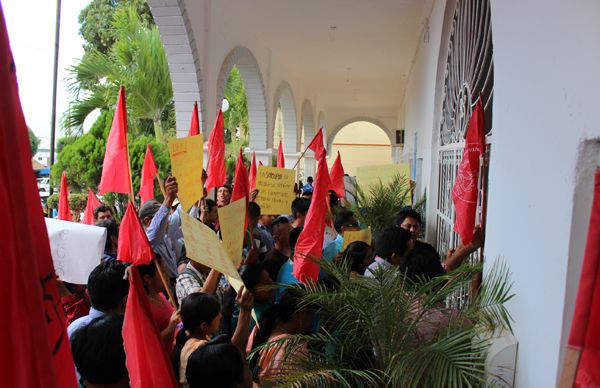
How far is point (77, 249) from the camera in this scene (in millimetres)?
2457

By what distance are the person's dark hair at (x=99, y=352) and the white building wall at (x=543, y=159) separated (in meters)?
1.42

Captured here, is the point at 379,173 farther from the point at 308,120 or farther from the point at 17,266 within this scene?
the point at 308,120

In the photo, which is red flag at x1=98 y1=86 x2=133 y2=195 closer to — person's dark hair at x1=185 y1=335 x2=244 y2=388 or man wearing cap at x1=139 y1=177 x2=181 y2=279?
man wearing cap at x1=139 y1=177 x2=181 y2=279

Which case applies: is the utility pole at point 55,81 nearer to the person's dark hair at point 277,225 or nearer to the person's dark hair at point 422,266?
the person's dark hair at point 277,225

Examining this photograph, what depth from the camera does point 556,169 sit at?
1.48m

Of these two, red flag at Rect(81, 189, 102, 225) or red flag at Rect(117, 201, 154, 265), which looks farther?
red flag at Rect(81, 189, 102, 225)

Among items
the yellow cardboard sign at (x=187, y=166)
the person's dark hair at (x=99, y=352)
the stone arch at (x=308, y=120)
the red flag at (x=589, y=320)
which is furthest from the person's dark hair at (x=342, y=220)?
the stone arch at (x=308, y=120)

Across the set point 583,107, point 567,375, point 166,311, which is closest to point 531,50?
point 583,107

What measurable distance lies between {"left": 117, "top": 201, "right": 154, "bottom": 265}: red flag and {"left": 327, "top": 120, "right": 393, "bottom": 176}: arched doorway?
27363 millimetres

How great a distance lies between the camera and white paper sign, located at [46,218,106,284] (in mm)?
2449

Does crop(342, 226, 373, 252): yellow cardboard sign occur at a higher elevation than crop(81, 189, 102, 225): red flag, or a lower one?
lower

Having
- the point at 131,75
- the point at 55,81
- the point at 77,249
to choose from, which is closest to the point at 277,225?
the point at 77,249

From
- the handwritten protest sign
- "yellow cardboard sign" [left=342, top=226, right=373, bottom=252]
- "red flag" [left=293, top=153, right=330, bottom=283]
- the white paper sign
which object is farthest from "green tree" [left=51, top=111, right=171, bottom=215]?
the white paper sign

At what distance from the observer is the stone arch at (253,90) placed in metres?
8.24
